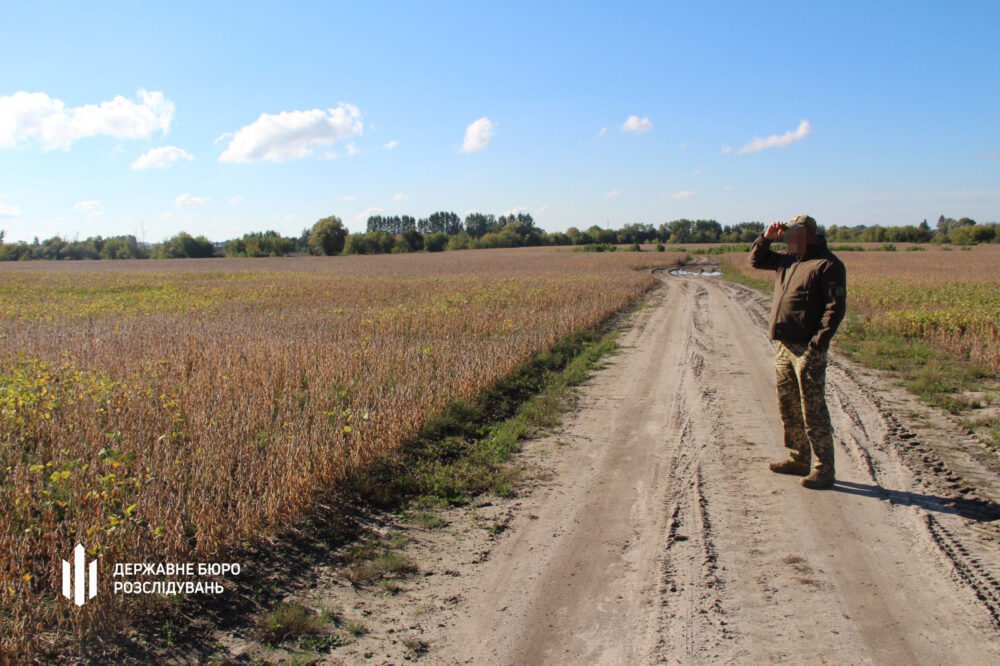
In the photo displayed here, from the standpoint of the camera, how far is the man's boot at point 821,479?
5684 millimetres

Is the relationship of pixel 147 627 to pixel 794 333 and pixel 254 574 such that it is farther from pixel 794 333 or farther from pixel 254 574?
pixel 794 333

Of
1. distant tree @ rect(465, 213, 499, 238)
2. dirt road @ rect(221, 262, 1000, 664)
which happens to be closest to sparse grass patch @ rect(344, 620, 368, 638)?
dirt road @ rect(221, 262, 1000, 664)

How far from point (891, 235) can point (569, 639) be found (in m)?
133

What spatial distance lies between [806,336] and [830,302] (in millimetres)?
397

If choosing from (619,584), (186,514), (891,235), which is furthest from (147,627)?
(891,235)

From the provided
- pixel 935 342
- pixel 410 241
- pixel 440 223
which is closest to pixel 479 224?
pixel 440 223

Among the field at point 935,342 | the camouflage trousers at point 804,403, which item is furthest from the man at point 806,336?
the field at point 935,342

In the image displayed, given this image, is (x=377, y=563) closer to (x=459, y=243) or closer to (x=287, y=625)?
(x=287, y=625)

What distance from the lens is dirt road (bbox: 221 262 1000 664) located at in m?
3.51

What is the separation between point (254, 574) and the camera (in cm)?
429

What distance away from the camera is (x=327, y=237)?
124625mm

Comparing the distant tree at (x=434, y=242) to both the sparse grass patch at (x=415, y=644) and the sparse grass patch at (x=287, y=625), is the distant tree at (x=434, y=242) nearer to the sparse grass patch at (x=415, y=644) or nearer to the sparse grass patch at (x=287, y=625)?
the sparse grass patch at (x=287, y=625)

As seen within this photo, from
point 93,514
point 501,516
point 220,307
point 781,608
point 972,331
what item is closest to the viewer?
point 781,608

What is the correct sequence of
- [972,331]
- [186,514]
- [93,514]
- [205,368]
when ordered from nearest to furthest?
[93,514] → [186,514] → [205,368] → [972,331]
